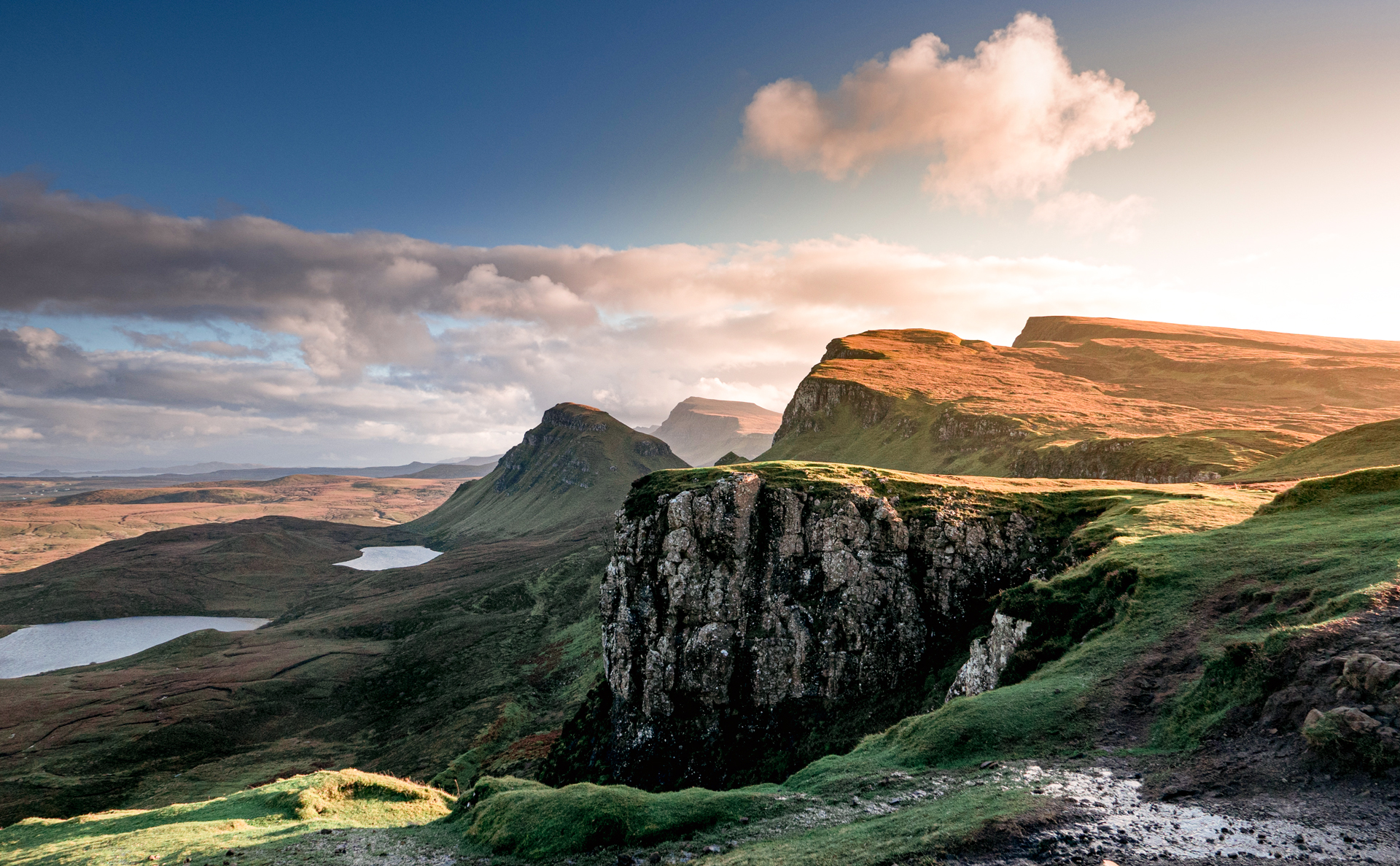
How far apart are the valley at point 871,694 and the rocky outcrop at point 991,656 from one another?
22cm

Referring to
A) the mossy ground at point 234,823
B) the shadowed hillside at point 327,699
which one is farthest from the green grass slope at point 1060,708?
the shadowed hillside at point 327,699

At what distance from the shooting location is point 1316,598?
66.3 feet

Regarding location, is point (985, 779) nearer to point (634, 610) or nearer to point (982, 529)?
point (982, 529)

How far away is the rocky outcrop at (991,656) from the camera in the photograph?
95.9 feet

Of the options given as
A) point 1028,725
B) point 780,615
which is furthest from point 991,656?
point 780,615

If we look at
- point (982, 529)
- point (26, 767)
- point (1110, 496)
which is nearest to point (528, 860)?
point (982, 529)

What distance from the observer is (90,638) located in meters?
161

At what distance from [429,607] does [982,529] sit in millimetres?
134159

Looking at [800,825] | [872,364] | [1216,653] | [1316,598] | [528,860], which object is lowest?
[528,860]

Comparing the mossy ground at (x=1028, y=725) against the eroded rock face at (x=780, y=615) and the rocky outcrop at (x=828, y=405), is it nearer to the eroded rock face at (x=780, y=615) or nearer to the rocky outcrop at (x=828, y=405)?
the eroded rock face at (x=780, y=615)

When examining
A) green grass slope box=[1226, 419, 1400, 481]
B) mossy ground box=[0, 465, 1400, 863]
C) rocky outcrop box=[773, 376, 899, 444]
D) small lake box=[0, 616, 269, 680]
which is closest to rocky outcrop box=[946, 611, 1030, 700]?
mossy ground box=[0, 465, 1400, 863]

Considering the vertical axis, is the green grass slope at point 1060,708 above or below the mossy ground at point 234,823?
above

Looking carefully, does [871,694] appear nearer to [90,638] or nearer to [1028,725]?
[1028,725]

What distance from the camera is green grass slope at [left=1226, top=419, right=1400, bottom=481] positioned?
5320 cm
